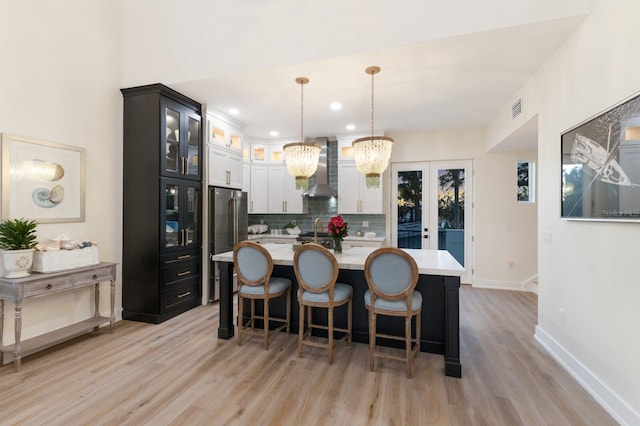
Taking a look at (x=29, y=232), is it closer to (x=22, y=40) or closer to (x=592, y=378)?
(x=22, y=40)

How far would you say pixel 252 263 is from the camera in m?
2.93

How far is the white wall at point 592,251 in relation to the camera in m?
1.91

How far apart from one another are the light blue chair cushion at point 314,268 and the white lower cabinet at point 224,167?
2.42m

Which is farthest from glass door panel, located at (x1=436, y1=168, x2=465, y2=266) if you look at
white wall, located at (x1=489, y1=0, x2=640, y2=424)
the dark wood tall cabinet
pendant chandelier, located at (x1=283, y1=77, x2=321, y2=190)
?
the dark wood tall cabinet

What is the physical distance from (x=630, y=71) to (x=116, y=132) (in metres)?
4.83

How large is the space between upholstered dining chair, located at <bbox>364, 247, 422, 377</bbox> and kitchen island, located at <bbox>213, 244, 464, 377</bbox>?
163 mm

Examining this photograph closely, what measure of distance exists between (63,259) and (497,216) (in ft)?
20.0

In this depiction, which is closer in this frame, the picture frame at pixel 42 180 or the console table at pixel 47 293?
the console table at pixel 47 293

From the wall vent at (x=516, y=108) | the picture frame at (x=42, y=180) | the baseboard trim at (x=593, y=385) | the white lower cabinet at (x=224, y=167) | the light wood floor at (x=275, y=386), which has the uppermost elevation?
the wall vent at (x=516, y=108)

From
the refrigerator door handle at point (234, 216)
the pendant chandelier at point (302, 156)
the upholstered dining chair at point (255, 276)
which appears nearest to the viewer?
the upholstered dining chair at point (255, 276)

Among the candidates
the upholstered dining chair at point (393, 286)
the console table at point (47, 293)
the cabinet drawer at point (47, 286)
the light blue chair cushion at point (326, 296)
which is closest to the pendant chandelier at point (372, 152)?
the upholstered dining chair at point (393, 286)

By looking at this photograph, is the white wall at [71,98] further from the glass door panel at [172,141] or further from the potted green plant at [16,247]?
the glass door panel at [172,141]

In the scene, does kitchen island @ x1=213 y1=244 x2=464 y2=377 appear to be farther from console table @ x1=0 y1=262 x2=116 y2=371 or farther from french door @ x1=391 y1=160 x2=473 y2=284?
french door @ x1=391 y1=160 x2=473 y2=284

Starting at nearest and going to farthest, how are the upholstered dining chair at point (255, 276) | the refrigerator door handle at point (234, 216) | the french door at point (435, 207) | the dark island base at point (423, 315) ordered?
1. the dark island base at point (423, 315)
2. the upholstered dining chair at point (255, 276)
3. the refrigerator door handle at point (234, 216)
4. the french door at point (435, 207)
